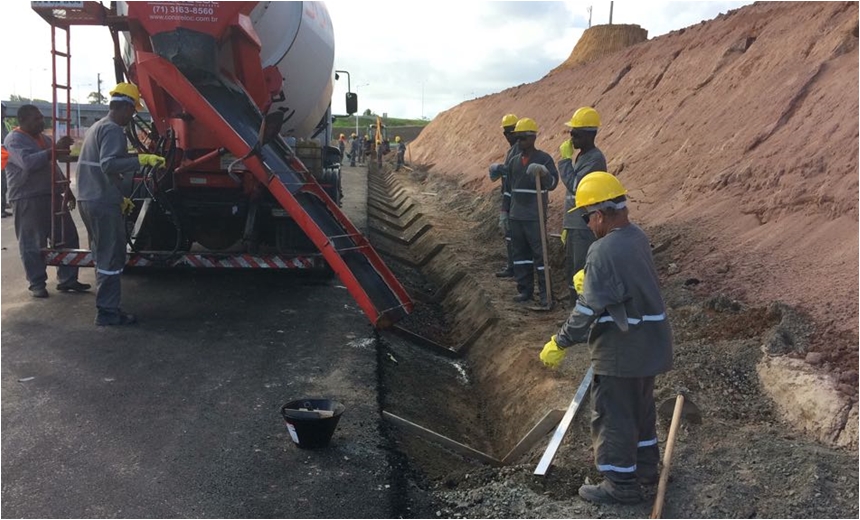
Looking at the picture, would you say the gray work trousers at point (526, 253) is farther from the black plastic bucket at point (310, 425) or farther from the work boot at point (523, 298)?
the black plastic bucket at point (310, 425)

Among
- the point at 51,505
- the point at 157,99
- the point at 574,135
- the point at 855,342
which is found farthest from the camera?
the point at 157,99

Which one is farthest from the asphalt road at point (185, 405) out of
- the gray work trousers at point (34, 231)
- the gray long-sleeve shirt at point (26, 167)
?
the gray long-sleeve shirt at point (26, 167)

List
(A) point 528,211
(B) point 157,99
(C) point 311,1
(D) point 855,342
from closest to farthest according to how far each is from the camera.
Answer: (D) point 855,342 → (B) point 157,99 → (A) point 528,211 → (C) point 311,1

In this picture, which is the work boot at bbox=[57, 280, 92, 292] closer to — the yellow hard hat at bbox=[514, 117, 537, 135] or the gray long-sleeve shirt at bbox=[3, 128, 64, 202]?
the gray long-sleeve shirt at bbox=[3, 128, 64, 202]

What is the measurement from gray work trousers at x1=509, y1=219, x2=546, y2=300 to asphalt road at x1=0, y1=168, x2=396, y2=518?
1.98 m

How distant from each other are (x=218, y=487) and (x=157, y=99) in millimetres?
4599

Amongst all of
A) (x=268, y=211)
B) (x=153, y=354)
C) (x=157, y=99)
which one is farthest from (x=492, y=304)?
(x=157, y=99)

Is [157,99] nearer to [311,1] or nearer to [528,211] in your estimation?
[311,1]

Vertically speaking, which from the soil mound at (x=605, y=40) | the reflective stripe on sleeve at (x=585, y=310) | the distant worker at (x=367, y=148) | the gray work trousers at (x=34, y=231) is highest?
the soil mound at (x=605, y=40)

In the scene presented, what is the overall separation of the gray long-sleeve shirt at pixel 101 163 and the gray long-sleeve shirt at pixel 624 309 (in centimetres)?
466

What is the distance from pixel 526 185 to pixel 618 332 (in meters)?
4.03

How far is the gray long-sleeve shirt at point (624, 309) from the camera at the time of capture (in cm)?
330

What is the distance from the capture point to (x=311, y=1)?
8.09 m

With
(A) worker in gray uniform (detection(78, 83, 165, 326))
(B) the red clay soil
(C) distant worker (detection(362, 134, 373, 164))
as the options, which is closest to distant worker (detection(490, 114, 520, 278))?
(B) the red clay soil
